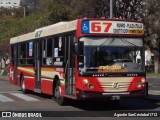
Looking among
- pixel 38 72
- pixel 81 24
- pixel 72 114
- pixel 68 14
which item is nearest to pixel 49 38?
pixel 38 72

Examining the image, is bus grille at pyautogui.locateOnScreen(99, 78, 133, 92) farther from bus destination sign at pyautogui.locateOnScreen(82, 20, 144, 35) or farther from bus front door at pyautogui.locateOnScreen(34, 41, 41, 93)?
bus front door at pyautogui.locateOnScreen(34, 41, 41, 93)

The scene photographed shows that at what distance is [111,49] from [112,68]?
628 millimetres

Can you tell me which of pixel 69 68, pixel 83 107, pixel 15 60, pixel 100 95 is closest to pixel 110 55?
pixel 100 95

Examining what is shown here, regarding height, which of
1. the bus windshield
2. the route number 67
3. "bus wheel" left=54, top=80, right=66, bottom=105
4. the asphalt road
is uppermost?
Answer: the route number 67

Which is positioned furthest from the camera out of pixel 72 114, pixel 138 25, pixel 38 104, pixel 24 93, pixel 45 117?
pixel 24 93

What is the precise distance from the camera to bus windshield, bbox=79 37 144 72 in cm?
1516

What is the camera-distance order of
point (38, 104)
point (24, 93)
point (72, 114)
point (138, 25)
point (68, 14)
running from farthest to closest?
point (68, 14) → point (24, 93) → point (38, 104) → point (138, 25) → point (72, 114)

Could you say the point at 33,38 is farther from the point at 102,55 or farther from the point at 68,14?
the point at 68,14

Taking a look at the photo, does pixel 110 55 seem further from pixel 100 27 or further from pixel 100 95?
pixel 100 95

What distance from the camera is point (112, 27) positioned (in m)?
15.7

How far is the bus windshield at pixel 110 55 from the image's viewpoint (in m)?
15.2

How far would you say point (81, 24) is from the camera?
15445 mm

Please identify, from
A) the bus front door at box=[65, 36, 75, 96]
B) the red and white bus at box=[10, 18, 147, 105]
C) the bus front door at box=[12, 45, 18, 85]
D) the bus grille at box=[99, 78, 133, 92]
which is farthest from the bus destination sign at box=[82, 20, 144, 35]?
the bus front door at box=[12, 45, 18, 85]

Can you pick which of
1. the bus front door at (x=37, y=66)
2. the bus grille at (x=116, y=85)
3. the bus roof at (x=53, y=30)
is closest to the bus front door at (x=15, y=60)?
the bus roof at (x=53, y=30)
